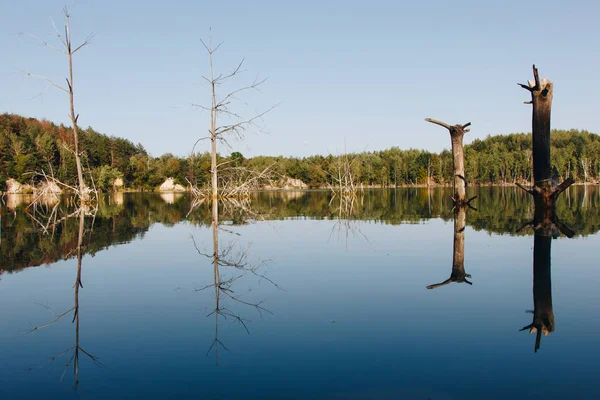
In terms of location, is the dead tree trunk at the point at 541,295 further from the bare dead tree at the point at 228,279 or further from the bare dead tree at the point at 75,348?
the bare dead tree at the point at 75,348

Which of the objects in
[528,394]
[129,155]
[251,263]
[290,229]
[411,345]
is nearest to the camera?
[528,394]

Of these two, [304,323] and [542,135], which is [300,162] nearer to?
[542,135]

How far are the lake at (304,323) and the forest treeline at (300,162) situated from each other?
201ft

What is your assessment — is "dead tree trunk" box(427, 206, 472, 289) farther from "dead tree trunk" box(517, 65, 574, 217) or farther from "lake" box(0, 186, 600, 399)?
"dead tree trunk" box(517, 65, 574, 217)

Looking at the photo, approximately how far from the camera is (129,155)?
3775 inches

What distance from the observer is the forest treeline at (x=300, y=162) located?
7200 cm

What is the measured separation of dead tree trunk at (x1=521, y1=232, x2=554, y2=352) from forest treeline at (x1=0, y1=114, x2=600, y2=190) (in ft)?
206

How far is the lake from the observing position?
9.59 ft

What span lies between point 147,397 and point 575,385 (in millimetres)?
2546

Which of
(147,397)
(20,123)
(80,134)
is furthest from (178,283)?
(20,123)

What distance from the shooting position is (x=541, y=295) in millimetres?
4969

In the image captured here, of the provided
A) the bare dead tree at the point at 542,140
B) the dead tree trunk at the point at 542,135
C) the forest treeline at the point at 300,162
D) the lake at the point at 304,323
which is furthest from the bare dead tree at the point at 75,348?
the forest treeline at the point at 300,162

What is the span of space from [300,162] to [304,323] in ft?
321

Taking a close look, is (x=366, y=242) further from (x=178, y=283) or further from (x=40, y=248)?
(x=40, y=248)
